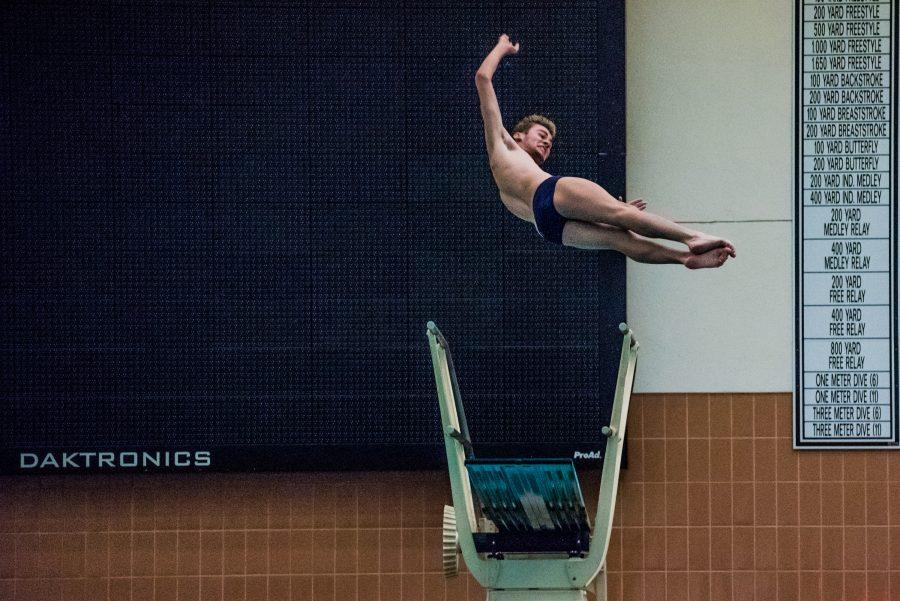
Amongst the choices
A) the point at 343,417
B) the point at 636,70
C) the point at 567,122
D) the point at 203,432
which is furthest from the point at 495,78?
the point at 203,432

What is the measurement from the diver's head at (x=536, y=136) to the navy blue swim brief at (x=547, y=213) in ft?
1.12

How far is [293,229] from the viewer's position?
4953 millimetres

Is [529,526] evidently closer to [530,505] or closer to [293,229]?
[530,505]

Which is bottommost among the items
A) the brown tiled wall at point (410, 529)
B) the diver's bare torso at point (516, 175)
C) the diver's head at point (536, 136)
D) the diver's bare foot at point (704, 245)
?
the brown tiled wall at point (410, 529)

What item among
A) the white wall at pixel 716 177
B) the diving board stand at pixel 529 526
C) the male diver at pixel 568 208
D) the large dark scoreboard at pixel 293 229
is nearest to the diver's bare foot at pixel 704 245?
the male diver at pixel 568 208

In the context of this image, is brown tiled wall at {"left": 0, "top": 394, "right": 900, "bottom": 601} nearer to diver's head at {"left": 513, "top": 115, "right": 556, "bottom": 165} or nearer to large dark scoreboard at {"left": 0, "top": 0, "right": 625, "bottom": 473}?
large dark scoreboard at {"left": 0, "top": 0, "right": 625, "bottom": 473}

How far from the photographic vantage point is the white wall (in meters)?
5.18

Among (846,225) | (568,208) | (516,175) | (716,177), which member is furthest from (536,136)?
(846,225)

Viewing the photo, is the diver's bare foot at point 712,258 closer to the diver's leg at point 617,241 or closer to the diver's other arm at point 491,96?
the diver's leg at point 617,241

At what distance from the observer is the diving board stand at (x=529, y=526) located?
11.1ft

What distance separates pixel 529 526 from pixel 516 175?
1.51 metres

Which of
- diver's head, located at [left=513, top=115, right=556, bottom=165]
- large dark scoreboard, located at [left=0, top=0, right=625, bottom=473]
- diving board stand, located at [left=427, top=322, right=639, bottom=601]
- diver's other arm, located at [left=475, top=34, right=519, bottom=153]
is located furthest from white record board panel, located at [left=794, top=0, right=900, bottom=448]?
diving board stand, located at [left=427, top=322, right=639, bottom=601]

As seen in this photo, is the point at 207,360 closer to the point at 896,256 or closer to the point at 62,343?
the point at 62,343

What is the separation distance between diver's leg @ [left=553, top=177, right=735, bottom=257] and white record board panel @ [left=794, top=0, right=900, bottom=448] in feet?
3.73
